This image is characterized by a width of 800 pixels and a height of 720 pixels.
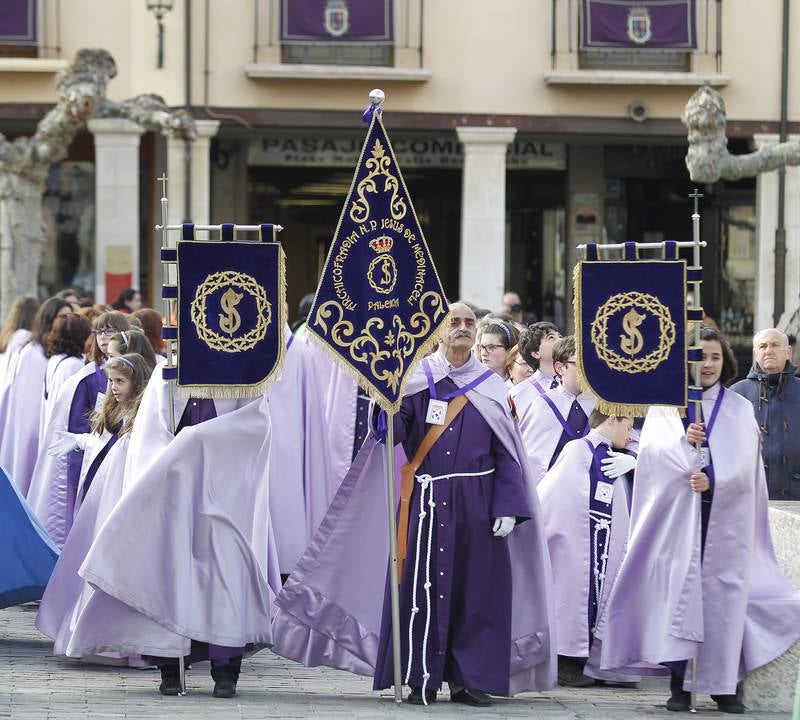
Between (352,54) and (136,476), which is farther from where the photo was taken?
(352,54)

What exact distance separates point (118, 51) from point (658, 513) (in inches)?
708

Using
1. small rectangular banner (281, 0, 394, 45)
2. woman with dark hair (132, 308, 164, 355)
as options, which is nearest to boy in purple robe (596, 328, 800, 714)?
woman with dark hair (132, 308, 164, 355)

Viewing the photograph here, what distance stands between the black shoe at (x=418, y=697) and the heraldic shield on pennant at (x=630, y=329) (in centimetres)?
147

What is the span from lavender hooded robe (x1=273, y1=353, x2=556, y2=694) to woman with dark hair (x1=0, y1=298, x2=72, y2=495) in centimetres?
425

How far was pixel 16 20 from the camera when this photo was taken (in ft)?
78.8

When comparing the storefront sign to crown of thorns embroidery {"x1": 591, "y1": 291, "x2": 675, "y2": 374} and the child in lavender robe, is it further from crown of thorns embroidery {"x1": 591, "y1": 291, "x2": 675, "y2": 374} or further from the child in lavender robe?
crown of thorns embroidery {"x1": 591, "y1": 291, "x2": 675, "y2": 374}

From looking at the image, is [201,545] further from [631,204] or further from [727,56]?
[631,204]

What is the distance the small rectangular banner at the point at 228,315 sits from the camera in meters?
7.98

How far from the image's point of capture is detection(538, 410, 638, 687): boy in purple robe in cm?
882

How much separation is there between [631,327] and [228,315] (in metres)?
1.80

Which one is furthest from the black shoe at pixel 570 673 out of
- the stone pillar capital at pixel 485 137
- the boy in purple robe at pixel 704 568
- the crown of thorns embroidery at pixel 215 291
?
the stone pillar capital at pixel 485 137

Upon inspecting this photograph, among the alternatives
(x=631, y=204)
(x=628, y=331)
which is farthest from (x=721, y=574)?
(x=631, y=204)

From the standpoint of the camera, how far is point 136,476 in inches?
316

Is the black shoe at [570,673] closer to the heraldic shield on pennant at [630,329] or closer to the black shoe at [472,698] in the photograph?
the black shoe at [472,698]
